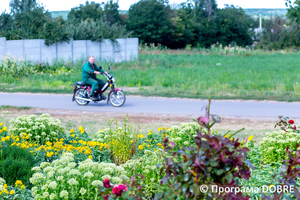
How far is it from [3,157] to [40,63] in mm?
19427

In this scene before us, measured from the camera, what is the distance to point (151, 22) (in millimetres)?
60562

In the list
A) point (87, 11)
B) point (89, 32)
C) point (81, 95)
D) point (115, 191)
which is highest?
point (87, 11)

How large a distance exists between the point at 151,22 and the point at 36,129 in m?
55.5

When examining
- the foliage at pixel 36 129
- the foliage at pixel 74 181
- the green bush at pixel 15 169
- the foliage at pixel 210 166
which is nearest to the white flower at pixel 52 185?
the foliage at pixel 74 181

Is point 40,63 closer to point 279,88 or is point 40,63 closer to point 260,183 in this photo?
point 279,88

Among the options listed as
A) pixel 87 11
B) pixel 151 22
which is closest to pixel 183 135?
pixel 151 22

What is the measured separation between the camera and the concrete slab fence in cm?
2356

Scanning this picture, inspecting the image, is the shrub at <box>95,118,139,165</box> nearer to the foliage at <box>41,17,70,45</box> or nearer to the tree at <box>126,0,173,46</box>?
the foliage at <box>41,17,70,45</box>

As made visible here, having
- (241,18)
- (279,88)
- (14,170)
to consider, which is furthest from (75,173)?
(241,18)

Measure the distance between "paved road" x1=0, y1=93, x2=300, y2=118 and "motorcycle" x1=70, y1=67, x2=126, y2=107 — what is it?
201 mm

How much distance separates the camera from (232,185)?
2.33 m

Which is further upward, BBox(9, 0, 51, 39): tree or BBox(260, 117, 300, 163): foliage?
BBox(9, 0, 51, 39): tree

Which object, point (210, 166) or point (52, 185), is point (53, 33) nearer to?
point (52, 185)

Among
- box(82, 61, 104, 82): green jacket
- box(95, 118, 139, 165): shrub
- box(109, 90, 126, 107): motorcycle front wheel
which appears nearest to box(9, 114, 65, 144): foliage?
box(95, 118, 139, 165): shrub
